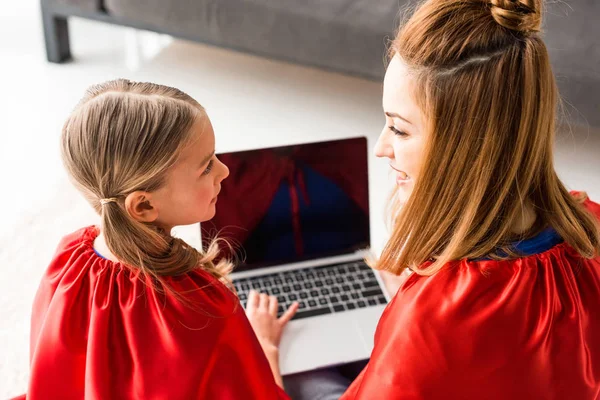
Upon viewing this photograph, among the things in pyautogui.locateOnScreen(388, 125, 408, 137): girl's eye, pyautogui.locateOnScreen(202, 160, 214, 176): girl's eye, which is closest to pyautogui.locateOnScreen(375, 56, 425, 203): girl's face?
pyautogui.locateOnScreen(388, 125, 408, 137): girl's eye

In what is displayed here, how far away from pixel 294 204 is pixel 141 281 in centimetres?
54

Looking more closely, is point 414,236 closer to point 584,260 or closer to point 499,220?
point 499,220

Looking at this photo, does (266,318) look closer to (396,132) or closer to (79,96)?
(396,132)

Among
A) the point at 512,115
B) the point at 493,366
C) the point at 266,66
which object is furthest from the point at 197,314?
the point at 266,66

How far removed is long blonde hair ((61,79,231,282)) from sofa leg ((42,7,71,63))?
1897 mm

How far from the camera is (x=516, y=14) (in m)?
0.97

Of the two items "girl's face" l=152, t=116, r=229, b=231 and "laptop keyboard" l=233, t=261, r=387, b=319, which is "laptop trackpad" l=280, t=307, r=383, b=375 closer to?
"laptop keyboard" l=233, t=261, r=387, b=319

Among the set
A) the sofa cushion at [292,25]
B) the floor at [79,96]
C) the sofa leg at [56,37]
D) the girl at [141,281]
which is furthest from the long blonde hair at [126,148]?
the sofa leg at [56,37]

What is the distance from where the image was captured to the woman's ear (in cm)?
104

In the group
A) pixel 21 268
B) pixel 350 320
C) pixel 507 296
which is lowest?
pixel 21 268

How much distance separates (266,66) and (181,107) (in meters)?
1.86

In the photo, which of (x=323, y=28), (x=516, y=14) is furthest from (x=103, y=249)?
(x=323, y=28)

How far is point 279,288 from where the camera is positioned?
1526mm

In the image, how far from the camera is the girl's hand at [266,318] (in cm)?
140
